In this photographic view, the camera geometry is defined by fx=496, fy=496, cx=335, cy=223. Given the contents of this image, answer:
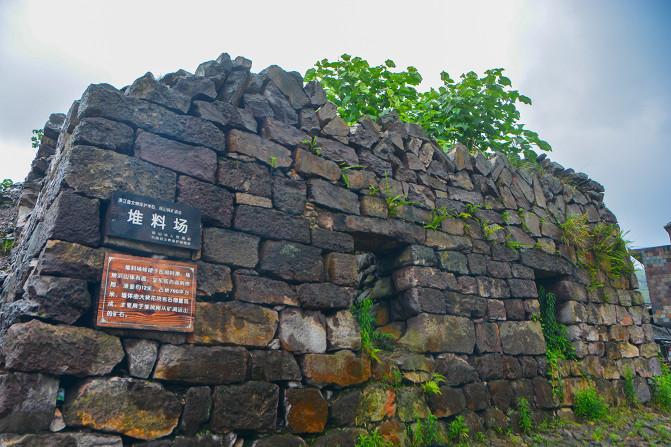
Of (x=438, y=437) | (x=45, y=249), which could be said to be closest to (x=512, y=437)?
(x=438, y=437)

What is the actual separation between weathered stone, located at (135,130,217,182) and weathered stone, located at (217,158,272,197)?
0.09 meters

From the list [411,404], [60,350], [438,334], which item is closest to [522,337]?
[438,334]

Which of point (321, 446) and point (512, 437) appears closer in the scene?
point (321, 446)

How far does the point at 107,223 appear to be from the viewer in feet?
10.6

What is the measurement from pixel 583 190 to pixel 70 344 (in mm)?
7450

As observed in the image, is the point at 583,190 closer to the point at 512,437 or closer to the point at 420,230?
the point at 420,230

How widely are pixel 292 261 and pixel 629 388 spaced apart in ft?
16.4

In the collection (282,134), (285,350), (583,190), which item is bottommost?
(285,350)

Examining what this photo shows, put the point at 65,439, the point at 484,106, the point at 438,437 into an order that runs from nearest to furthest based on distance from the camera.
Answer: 1. the point at 65,439
2. the point at 438,437
3. the point at 484,106

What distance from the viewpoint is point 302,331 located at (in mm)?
3895

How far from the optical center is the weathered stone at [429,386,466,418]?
4422 millimetres

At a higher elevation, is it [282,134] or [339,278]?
[282,134]

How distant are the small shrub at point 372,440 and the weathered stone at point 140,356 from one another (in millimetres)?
1673

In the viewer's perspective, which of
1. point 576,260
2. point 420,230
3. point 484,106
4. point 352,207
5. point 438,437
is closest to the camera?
point 438,437
